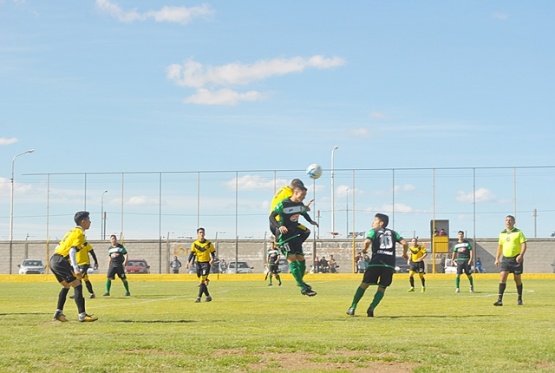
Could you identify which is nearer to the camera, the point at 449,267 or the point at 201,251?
the point at 201,251

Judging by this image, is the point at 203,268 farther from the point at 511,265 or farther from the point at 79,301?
the point at 511,265

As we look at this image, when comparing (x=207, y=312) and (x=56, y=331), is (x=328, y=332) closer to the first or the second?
(x=56, y=331)

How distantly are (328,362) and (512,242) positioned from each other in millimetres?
11962

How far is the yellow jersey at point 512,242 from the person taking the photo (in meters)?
21.5

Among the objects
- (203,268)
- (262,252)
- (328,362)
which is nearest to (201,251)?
(203,268)

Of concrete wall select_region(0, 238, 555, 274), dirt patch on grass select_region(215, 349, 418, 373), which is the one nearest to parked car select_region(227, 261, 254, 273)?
concrete wall select_region(0, 238, 555, 274)

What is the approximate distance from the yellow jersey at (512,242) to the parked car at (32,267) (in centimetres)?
5385

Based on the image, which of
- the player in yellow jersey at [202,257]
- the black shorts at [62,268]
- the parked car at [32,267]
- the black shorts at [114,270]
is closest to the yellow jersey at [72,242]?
the black shorts at [62,268]

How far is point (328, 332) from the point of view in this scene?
14.2 meters

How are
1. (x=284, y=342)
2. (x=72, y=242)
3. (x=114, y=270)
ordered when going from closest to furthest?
(x=284, y=342)
(x=72, y=242)
(x=114, y=270)

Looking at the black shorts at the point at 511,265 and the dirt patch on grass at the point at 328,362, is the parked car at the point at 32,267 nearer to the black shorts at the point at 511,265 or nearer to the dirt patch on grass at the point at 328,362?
the black shorts at the point at 511,265

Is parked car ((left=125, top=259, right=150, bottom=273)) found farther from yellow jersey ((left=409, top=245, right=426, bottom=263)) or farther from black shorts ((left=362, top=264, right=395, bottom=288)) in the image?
black shorts ((left=362, top=264, right=395, bottom=288))

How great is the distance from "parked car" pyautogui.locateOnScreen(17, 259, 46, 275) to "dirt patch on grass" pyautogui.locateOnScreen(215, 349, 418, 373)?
201ft

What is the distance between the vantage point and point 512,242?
2162cm
